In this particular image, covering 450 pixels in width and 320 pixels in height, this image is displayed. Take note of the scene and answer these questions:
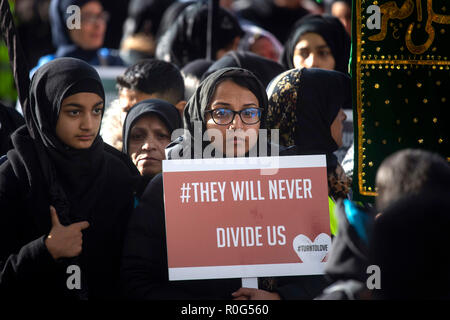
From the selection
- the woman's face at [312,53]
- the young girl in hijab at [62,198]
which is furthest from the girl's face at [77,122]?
the woman's face at [312,53]

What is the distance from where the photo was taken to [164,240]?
3061 millimetres

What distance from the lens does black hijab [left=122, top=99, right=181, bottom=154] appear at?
346cm

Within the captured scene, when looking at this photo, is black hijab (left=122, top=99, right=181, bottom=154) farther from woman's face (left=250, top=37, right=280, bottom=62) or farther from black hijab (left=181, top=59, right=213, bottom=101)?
woman's face (left=250, top=37, right=280, bottom=62)

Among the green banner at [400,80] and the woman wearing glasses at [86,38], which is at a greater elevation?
the woman wearing glasses at [86,38]

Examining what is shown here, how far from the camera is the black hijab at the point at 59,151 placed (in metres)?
3.02

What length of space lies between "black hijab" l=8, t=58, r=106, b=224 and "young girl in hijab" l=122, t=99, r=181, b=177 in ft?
1.10

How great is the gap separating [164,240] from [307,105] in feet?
3.22

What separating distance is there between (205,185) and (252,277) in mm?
452

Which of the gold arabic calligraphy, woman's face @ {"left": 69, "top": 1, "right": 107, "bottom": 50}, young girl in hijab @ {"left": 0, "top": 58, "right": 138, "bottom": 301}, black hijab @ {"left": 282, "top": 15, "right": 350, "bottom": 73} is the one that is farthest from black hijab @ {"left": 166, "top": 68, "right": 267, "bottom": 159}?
woman's face @ {"left": 69, "top": 1, "right": 107, "bottom": 50}

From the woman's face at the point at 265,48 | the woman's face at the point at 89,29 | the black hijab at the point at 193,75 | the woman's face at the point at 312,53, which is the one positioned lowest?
the black hijab at the point at 193,75

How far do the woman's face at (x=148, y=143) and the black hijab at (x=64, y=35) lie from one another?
1974 mm

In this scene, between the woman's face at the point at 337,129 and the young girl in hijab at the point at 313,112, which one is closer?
the young girl in hijab at the point at 313,112

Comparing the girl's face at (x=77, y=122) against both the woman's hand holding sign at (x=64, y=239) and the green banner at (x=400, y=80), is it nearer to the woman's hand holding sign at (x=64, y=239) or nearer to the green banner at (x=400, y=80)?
the woman's hand holding sign at (x=64, y=239)
